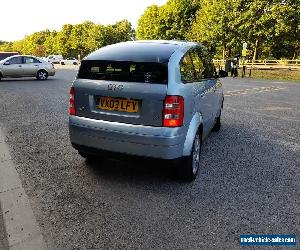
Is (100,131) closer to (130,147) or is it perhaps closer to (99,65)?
(130,147)

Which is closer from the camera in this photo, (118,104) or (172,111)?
(172,111)

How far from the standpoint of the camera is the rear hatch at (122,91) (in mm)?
3805

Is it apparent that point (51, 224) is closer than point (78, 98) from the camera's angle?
Yes

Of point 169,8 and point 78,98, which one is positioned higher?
point 169,8

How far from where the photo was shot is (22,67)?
18672 millimetres

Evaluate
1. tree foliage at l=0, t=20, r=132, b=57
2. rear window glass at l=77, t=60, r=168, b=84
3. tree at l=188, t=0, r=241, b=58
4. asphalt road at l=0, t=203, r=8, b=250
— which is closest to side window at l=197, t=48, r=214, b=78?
rear window glass at l=77, t=60, r=168, b=84

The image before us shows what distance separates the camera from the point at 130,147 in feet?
12.8

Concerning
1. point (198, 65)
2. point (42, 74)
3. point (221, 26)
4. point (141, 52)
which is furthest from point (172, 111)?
point (221, 26)

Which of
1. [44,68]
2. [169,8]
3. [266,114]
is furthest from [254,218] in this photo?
[169,8]

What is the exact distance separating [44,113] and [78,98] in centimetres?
492

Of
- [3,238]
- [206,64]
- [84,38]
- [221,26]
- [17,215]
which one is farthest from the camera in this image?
[84,38]

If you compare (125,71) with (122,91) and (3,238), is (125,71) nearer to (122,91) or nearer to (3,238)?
(122,91)

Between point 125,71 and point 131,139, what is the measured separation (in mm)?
819

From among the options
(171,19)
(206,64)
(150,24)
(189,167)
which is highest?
(171,19)
